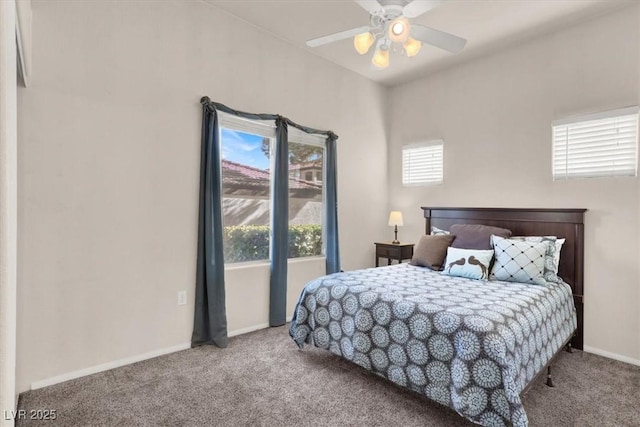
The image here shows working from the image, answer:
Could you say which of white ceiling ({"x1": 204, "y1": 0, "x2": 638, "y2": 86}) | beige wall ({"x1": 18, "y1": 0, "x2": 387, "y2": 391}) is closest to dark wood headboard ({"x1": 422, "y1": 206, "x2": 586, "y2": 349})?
white ceiling ({"x1": 204, "y1": 0, "x2": 638, "y2": 86})

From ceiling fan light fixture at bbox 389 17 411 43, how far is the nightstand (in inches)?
104

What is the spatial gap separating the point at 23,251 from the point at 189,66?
1.85m

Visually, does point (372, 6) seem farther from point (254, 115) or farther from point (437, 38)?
point (254, 115)

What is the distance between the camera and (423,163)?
14.6 feet

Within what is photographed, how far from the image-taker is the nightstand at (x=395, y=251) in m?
4.29

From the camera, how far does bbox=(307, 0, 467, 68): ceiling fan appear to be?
2082 millimetres

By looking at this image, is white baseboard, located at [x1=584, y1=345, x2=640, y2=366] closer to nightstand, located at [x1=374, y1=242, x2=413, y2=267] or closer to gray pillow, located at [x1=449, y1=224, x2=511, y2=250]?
gray pillow, located at [x1=449, y1=224, x2=511, y2=250]

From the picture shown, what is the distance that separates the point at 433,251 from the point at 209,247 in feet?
7.05

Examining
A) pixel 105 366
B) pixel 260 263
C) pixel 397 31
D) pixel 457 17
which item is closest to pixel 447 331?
pixel 397 31

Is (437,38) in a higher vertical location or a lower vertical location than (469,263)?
higher

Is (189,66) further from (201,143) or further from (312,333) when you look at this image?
(312,333)

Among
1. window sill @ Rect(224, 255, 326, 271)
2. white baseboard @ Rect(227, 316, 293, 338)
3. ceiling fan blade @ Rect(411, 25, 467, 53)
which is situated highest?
ceiling fan blade @ Rect(411, 25, 467, 53)

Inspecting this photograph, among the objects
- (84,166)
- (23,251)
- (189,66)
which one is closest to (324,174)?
(189,66)

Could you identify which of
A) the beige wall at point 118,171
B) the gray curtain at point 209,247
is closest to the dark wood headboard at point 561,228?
the beige wall at point 118,171
